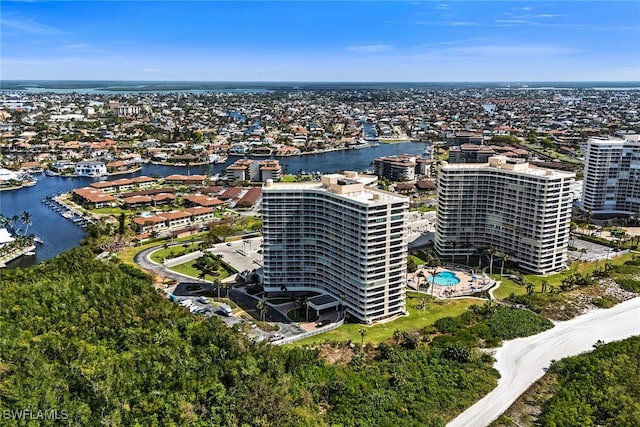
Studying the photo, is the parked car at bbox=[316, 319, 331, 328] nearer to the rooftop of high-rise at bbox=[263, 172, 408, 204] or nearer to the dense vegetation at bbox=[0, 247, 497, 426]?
the dense vegetation at bbox=[0, 247, 497, 426]

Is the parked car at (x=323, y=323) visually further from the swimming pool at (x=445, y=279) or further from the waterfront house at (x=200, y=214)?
the waterfront house at (x=200, y=214)

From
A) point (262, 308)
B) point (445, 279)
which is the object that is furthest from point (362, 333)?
point (445, 279)

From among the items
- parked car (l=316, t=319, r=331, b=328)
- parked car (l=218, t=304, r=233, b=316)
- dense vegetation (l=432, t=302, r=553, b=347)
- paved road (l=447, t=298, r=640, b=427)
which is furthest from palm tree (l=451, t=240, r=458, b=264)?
parked car (l=218, t=304, r=233, b=316)

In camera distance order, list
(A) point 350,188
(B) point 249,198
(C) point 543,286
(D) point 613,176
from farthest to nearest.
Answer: (B) point 249,198
(D) point 613,176
(C) point 543,286
(A) point 350,188

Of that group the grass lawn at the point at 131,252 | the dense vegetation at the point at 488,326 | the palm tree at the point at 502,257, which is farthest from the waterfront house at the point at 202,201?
the dense vegetation at the point at 488,326

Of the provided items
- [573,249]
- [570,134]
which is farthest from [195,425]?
[570,134]

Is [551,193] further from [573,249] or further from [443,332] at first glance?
[443,332]

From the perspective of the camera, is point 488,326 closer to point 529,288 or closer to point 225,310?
point 529,288
